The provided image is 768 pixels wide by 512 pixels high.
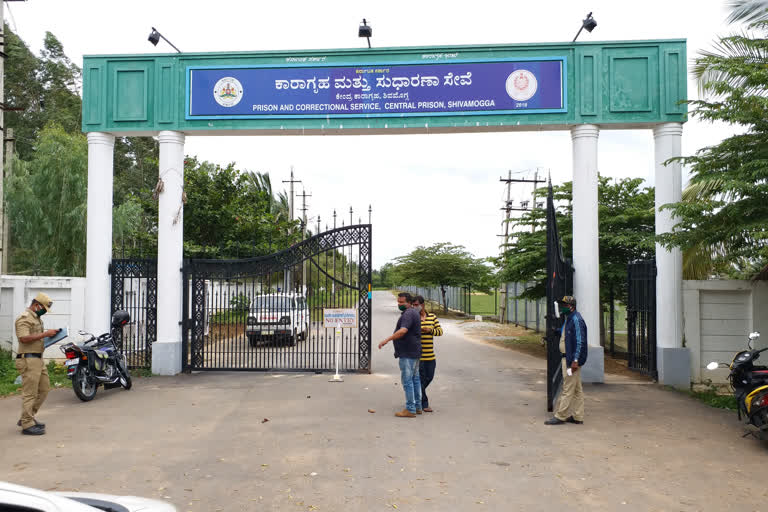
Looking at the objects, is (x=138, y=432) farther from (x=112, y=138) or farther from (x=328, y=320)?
(x=112, y=138)

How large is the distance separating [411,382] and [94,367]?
5.14m

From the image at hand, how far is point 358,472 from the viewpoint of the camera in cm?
580

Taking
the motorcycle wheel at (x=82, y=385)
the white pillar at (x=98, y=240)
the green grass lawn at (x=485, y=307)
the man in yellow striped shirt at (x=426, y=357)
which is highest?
the white pillar at (x=98, y=240)

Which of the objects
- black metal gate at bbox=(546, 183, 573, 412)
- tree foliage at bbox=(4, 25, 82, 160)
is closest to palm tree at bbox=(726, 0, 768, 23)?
black metal gate at bbox=(546, 183, 573, 412)

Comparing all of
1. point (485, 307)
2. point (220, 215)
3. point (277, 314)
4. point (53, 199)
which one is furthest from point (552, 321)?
point (485, 307)

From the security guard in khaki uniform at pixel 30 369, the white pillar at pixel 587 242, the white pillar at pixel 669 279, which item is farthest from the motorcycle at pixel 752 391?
the security guard in khaki uniform at pixel 30 369

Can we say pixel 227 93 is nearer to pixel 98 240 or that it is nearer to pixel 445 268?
pixel 98 240

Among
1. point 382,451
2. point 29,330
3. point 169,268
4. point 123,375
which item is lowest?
point 382,451

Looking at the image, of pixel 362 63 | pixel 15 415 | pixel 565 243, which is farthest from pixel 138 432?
pixel 565 243

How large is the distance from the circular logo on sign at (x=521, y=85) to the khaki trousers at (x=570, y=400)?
17.7ft

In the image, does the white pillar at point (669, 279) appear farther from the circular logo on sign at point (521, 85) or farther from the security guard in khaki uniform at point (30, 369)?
the security guard in khaki uniform at point (30, 369)

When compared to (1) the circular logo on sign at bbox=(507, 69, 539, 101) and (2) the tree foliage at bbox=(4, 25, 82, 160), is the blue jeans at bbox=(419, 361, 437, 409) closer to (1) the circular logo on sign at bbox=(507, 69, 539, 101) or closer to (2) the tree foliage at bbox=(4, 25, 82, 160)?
(1) the circular logo on sign at bbox=(507, 69, 539, 101)

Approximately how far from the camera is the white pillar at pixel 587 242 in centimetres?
1054

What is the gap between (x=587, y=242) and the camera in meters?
10.7
